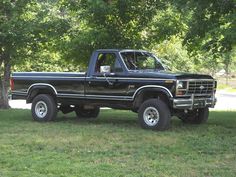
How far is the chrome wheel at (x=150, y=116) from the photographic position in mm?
11703

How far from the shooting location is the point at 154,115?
38.5 feet

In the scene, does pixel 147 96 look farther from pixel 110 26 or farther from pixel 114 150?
pixel 110 26

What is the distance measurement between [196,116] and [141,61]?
204cm

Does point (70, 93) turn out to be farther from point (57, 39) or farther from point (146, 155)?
point (146, 155)

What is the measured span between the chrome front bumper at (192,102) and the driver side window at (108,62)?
1788 mm

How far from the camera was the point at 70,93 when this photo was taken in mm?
13281

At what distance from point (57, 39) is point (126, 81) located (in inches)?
195

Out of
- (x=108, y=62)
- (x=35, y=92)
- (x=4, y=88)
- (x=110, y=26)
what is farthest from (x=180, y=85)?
(x=4, y=88)

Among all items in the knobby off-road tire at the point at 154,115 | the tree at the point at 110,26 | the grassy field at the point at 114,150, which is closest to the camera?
the grassy field at the point at 114,150

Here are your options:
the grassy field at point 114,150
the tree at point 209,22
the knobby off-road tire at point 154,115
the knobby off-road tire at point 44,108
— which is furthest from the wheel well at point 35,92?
the tree at point 209,22

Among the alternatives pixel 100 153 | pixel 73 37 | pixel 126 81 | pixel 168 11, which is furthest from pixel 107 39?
pixel 100 153

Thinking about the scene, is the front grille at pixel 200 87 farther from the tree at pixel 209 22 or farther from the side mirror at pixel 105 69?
the side mirror at pixel 105 69

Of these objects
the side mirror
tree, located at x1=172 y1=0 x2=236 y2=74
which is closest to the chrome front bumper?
tree, located at x1=172 y1=0 x2=236 y2=74

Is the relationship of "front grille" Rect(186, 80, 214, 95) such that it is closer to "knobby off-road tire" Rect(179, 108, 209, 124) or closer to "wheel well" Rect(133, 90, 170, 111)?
"wheel well" Rect(133, 90, 170, 111)
